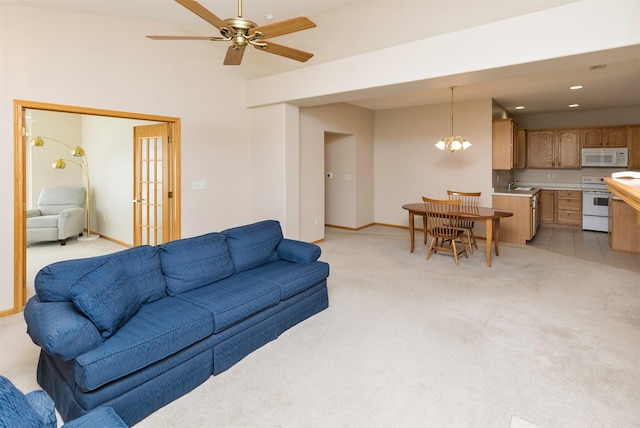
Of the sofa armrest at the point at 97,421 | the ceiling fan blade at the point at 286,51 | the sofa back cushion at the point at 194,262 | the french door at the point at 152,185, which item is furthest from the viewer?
the french door at the point at 152,185

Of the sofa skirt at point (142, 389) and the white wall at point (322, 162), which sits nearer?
the sofa skirt at point (142, 389)

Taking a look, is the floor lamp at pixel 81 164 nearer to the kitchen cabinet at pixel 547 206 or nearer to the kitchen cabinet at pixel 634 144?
the kitchen cabinet at pixel 547 206

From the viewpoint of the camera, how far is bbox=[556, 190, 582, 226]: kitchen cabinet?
301 inches

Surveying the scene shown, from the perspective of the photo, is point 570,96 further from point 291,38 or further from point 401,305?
point 401,305

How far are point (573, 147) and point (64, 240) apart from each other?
10.4m

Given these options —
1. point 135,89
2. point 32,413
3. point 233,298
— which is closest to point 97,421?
point 32,413

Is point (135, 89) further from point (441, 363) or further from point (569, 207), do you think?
point (569, 207)

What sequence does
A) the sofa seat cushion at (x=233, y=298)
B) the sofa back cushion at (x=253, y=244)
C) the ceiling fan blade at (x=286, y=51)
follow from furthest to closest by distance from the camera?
the sofa back cushion at (x=253, y=244)
the ceiling fan blade at (x=286, y=51)
the sofa seat cushion at (x=233, y=298)

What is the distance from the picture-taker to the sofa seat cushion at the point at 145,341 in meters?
1.73

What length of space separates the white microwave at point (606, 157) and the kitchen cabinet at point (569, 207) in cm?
67

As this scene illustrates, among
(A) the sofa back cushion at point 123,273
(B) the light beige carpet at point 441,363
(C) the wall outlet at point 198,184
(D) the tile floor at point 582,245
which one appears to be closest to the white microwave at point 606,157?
(D) the tile floor at point 582,245

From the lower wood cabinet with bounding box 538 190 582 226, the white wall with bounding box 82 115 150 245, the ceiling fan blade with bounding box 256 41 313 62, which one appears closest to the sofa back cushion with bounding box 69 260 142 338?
the ceiling fan blade with bounding box 256 41 313 62

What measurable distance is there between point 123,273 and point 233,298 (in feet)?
2.38

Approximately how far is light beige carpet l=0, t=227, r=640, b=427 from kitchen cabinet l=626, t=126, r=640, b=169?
4186 millimetres
